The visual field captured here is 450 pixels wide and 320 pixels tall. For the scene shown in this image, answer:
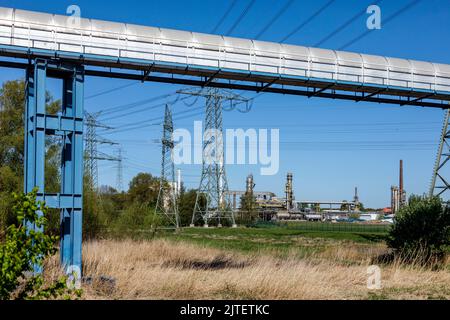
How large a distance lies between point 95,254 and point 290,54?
1130 centimetres

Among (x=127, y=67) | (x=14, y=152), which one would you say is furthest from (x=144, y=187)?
(x=127, y=67)

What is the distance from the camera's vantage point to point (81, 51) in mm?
18969

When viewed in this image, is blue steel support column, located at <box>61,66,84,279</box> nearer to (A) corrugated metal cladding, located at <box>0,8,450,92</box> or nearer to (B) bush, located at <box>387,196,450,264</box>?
(A) corrugated metal cladding, located at <box>0,8,450,92</box>

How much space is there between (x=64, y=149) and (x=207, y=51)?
21.1 ft

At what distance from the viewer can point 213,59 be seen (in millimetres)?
20562

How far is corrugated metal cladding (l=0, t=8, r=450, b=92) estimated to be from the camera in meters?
18.5

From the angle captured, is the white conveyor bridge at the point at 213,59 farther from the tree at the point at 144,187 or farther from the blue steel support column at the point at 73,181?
the tree at the point at 144,187

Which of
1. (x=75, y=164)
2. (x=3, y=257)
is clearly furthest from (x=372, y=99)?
(x=3, y=257)

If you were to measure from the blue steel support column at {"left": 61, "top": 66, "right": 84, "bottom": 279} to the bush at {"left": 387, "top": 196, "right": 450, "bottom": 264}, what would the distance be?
1472cm

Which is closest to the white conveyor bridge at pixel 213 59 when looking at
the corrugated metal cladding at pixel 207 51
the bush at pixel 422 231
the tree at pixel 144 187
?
the corrugated metal cladding at pixel 207 51

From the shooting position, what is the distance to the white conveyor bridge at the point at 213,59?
60.7 ft

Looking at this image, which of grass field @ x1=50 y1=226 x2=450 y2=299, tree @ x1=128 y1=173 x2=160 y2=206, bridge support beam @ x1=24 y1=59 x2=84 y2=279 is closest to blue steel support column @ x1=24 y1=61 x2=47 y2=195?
bridge support beam @ x1=24 y1=59 x2=84 y2=279

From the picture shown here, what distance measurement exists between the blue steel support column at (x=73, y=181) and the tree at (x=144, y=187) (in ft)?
249
